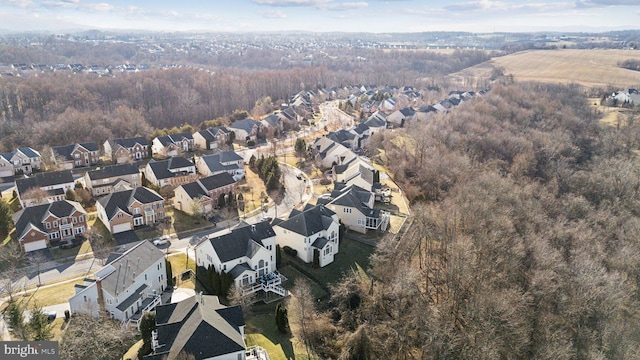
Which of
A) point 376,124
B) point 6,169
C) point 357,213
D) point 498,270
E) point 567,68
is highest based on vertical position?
point 567,68

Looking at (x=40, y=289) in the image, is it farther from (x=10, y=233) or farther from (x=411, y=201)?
(x=411, y=201)

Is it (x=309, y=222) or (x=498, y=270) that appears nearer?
(x=498, y=270)

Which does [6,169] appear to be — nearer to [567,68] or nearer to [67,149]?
[67,149]

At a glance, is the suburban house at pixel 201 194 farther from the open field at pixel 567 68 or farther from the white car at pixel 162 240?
the open field at pixel 567 68

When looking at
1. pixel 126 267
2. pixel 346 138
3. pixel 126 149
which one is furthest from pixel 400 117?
pixel 126 267

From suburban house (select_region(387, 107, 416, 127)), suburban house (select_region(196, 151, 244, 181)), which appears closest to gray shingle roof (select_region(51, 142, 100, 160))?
suburban house (select_region(196, 151, 244, 181))

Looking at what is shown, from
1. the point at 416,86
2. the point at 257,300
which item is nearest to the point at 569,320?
the point at 257,300
